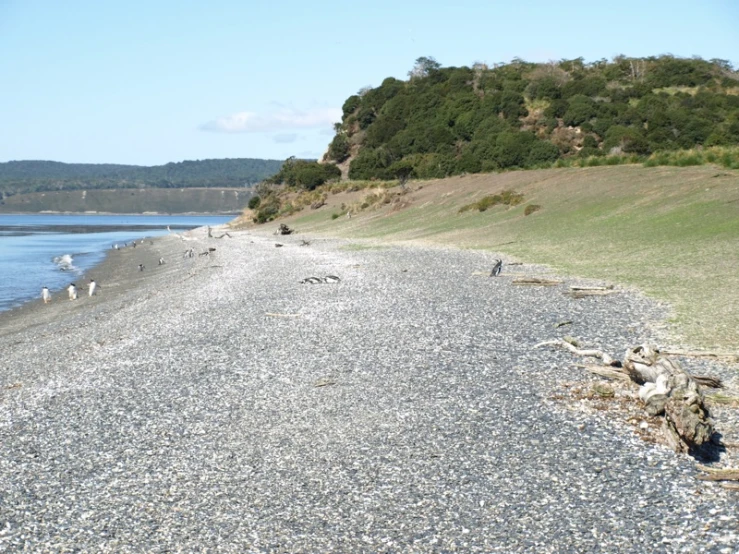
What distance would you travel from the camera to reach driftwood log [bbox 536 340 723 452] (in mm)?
7297

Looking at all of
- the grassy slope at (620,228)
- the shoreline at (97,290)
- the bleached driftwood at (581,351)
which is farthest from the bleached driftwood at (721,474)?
the shoreline at (97,290)

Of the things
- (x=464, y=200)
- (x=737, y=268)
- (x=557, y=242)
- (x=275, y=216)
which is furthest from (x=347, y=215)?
(x=737, y=268)

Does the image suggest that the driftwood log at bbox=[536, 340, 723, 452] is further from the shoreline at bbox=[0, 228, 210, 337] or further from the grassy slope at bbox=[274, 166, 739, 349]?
the shoreline at bbox=[0, 228, 210, 337]

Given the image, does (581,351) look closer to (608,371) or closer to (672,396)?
(608,371)

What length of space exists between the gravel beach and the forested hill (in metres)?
38.2

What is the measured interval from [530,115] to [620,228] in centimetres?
4409

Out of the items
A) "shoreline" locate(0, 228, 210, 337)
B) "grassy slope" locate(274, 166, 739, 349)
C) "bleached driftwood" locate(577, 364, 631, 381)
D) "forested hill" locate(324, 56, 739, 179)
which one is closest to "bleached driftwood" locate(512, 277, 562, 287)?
"grassy slope" locate(274, 166, 739, 349)

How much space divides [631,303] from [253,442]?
9.20 m

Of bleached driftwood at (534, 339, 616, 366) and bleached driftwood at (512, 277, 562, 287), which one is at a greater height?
bleached driftwood at (534, 339, 616, 366)

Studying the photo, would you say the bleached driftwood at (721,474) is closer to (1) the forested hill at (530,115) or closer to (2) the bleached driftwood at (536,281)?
(2) the bleached driftwood at (536,281)

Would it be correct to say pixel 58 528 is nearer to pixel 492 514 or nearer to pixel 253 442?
pixel 253 442

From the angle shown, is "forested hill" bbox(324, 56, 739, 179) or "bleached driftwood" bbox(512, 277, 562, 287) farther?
"forested hill" bbox(324, 56, 739, 179)

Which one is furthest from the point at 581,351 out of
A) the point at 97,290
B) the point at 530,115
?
the point at 530,115

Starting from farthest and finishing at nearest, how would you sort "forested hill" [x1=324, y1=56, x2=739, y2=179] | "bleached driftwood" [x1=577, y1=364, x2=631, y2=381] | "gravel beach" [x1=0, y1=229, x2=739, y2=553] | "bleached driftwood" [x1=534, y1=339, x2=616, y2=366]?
1. "forested hill" [x1=324, y1=56, x2=739, y2=179]
2. "bleached driftwood" [x1=534, y1=339, x2=616, y2=366]
3. "bleached driftwood" [x1=577, y1=364, x2=631, y2=381]
4. "gravel beach" [x1=0, y1=229, x2=739, y2=553]
